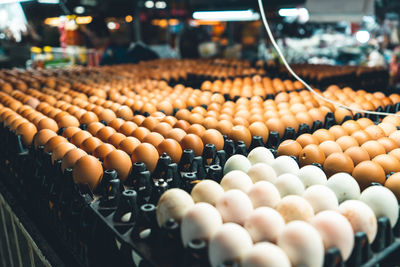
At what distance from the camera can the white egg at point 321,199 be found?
1.08 metres

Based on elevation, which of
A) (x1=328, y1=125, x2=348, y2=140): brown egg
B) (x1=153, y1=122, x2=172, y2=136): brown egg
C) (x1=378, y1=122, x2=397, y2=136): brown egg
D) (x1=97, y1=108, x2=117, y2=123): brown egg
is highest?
(x1=153, y1=122, x2=172, y2=136): brown egg

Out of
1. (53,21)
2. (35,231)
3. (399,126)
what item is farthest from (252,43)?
(35,231)

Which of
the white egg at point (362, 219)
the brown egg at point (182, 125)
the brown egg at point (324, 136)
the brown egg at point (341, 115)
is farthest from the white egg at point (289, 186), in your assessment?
the brown egg at point (341, 115)

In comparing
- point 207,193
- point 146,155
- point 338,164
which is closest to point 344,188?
point 338,164

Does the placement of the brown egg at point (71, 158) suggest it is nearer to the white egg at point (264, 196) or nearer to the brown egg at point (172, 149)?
the brown egg at point (172, 149)

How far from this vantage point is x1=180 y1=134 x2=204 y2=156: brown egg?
1.67 m

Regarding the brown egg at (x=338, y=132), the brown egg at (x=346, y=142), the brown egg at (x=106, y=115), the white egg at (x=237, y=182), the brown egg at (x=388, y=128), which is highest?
the white egg at (x=237, y=182)

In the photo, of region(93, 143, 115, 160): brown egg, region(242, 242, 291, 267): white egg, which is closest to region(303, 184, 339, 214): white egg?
region(242, 242, 291, 267): white egg

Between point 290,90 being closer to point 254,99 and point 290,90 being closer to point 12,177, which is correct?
point 254,99

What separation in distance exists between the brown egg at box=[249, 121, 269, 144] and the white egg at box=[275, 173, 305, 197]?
685 millimetres

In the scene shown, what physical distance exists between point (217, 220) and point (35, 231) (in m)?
1.20

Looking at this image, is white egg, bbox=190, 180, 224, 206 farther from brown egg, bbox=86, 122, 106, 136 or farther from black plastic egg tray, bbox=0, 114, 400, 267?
brown egg, bbox=86, 122, 106, 136

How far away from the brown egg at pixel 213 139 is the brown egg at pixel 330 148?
50 cm

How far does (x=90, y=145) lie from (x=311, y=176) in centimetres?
107
